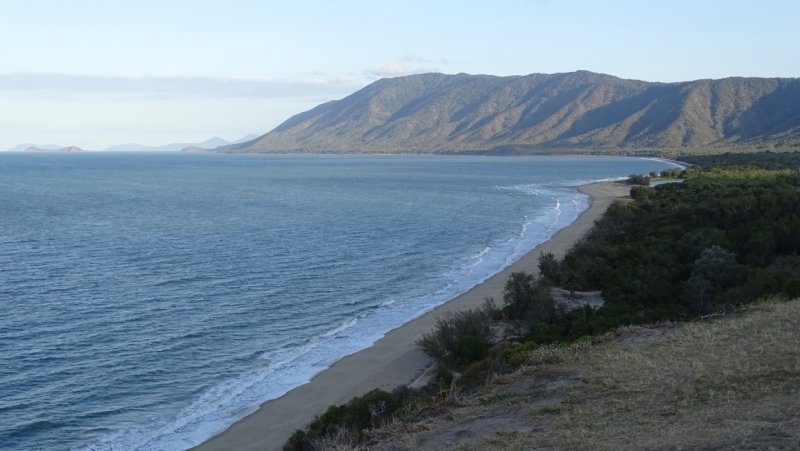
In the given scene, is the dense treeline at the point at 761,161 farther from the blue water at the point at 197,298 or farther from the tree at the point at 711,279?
the tree at the point at 711,279

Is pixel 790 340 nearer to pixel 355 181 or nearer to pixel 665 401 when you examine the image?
pixel 665 401

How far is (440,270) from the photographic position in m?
37.8

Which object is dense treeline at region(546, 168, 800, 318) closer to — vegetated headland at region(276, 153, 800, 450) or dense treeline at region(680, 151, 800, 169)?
vegetated headland at region(276, 153, 800, 450)

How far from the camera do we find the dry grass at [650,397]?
10.5 meters

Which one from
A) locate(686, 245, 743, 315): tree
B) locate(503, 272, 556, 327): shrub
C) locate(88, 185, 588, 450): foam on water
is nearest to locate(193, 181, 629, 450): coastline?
locate(88, 185, 588, 450): foam on water

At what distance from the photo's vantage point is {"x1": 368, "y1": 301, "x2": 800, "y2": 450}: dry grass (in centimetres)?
1051

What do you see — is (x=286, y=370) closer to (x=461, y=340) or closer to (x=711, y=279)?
(x=461, y=340)

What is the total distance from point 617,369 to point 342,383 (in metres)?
8.33

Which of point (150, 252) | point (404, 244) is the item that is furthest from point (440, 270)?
point (150, 252)

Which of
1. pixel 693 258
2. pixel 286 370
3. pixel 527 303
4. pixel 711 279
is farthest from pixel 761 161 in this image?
pixel 286 370

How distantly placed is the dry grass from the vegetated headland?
0.09 ft

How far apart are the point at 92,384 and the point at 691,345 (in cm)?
1395

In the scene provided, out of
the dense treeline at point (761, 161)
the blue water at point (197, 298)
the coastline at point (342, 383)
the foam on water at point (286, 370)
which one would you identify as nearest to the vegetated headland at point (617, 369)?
the coastline at point (342, 383)

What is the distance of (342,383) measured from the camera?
20.5m
